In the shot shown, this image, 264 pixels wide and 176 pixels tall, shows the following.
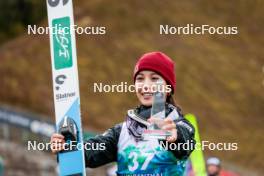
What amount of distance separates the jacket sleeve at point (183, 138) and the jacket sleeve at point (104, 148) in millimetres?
409

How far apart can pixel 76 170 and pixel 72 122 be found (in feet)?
0.93

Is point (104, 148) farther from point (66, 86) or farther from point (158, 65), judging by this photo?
point (158, 65)

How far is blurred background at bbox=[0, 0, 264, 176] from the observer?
2142 centimetres

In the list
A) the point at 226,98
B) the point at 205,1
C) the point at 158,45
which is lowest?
the point at 226,98

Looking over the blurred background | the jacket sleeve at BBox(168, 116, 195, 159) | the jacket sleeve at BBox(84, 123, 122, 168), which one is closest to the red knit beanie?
the jacket sleeve at BBox(168, 116, 195, 159)

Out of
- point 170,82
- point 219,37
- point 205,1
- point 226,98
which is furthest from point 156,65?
point 205,1

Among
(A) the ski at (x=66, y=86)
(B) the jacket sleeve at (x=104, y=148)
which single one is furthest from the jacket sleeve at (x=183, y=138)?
(A) the ski at (x=66, y=86)

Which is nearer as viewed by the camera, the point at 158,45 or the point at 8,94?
the point at 8,94

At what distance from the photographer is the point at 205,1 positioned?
35031 millimetres

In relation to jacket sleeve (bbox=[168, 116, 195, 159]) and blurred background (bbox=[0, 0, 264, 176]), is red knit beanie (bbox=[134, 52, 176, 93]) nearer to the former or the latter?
jacket sleeve (bbox=[168, 116, 195, 159])

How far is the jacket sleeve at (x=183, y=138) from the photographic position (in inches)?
152

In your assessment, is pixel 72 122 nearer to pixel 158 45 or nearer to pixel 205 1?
pixel 158 45

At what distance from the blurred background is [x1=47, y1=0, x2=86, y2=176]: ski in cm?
1536

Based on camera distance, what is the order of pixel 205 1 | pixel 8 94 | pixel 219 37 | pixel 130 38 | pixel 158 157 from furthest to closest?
pixel 205 1
pixel 219 37
pixel 130 38
pixel 8 94
pixel 158 157
